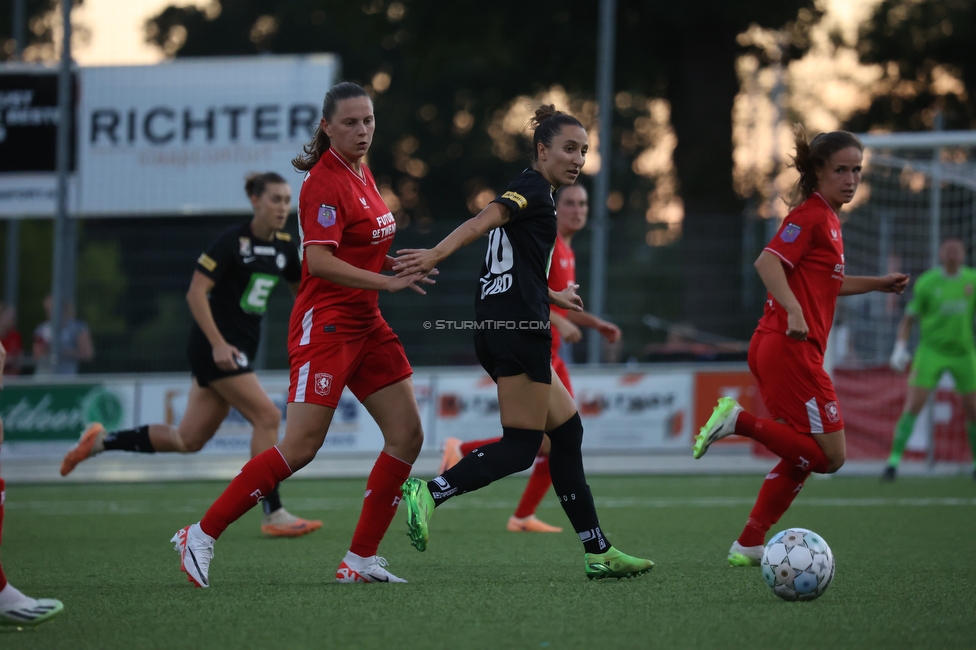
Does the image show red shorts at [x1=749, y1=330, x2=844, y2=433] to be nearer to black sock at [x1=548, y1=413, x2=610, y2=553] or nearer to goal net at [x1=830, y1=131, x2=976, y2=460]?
black sock at [x1=548, y1=413, x2=610, y2=553]

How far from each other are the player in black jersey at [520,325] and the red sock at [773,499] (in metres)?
0.77

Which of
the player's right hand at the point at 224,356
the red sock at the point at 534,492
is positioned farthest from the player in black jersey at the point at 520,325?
the player's right hand at the point at 224,356

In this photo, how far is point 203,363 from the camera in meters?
7.31

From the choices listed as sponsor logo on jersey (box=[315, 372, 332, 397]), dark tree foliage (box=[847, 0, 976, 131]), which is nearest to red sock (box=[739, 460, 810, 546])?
sponsor logo on jersey (box=[315, 372, 332, 397])

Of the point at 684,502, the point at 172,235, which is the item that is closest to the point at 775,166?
the point at 172,235

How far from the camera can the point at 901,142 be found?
41.7 feet

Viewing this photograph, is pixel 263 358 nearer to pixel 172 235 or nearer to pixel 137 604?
pixel 172 235

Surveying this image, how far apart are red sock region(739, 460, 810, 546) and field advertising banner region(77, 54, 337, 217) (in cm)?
1194

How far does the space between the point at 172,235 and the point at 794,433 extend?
10.1 m

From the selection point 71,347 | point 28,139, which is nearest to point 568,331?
point 71,347

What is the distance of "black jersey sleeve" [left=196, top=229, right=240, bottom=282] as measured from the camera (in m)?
7.22

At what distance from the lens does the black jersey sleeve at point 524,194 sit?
4.82 metres

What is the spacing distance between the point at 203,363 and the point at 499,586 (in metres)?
3.10

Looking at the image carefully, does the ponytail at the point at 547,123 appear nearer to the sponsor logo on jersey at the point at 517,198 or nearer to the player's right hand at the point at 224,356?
the sponsor logo on jersey at the point at 517,198
